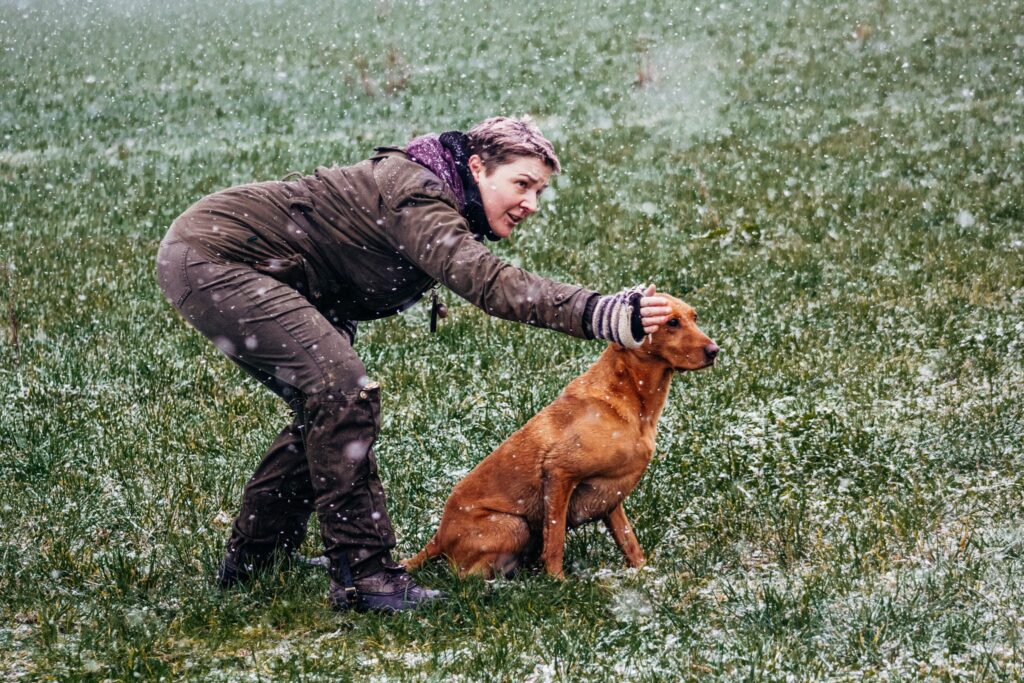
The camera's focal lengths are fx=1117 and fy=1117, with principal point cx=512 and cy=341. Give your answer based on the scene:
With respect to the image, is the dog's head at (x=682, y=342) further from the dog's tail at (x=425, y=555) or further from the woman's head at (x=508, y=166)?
the dog's tail at (x=425, y=555)

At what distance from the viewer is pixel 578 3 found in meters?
25.1

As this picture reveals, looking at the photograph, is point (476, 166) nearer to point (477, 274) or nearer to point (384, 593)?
point (477, 274)

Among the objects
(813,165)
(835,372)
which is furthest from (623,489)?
(813,165)

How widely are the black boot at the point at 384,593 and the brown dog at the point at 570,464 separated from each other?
9.0 inches

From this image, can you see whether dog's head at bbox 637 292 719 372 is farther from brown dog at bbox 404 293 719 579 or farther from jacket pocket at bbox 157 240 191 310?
jacket pocket at bbox 157 240 191 310

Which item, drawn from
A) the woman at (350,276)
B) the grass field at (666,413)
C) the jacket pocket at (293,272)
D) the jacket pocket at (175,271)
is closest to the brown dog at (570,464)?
the grass field at (666,413)

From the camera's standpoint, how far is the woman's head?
416cm

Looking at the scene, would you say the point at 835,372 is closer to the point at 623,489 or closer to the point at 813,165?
the point at 623,489

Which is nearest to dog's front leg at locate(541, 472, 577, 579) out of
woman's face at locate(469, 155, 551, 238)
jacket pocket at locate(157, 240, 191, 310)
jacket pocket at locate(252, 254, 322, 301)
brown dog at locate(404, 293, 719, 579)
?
brown dog at locate(404, 293, 719, 579)

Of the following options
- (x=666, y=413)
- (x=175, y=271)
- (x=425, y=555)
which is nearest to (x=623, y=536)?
(x=425, y=555)

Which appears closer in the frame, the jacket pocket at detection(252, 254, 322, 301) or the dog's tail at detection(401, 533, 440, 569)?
the jacket pocket at detection(252, 254, 322, 301)

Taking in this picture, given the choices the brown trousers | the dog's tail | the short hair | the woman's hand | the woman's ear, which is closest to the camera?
the woman's hand

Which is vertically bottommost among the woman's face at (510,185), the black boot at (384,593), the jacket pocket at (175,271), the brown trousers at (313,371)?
the black boot at (384,593)

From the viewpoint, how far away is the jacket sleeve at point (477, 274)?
12.5 ft
